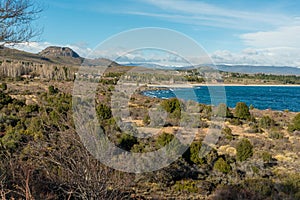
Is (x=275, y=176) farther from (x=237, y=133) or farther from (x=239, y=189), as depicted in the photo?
(x=237, y=133)

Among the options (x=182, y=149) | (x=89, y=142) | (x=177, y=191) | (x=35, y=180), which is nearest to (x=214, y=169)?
(x=182, y=149)

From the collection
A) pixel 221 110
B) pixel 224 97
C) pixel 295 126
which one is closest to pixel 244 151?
pixel 224 97

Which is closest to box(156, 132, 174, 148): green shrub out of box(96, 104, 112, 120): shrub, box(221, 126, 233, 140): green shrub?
box(96, 104, 112, 120): shrub

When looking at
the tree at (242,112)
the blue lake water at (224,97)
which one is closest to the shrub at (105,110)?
the blue lake water at (224,97)

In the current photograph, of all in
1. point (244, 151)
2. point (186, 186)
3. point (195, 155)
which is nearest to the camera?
point (186, 186)

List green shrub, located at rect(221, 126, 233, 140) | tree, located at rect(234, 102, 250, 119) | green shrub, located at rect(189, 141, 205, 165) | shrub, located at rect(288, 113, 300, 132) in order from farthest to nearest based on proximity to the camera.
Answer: tree, located at rect(234, 102, 250, 119), shrub, located at rect(288, 113, 300, 132), green shrub, located at rect(221, 126, 233, 140), green shrub, located at rect(189, 141, 205, 165)

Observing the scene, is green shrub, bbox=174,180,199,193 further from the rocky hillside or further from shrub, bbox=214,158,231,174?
the rocky hillside

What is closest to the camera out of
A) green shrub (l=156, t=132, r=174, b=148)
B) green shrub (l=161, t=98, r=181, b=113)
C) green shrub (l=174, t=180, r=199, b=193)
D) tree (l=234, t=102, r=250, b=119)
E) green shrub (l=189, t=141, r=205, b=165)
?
green shrub (l=174, t=180, r=199, b=193)

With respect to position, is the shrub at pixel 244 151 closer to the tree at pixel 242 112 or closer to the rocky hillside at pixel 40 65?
the rocky hillside at pixel 40 65

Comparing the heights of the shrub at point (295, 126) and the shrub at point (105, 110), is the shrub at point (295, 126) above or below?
below

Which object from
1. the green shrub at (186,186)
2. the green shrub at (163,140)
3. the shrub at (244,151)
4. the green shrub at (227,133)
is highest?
the green shrub at (163,140)

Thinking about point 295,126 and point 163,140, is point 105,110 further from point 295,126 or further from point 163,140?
point 295,126

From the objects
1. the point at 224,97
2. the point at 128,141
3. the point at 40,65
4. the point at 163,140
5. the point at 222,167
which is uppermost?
the point at 40,65
